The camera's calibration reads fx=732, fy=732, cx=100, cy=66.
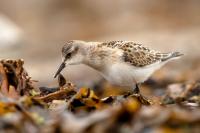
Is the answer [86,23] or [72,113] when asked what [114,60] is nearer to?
[72,113]

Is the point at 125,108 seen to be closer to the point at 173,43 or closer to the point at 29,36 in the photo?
the point at 173,43

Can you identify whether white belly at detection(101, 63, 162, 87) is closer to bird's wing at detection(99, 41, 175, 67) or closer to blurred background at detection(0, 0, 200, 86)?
bird's wing at detection(99, 41, 175, 67)

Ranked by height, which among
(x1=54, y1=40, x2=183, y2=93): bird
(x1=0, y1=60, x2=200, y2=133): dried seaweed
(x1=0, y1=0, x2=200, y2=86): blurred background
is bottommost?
(x1=0, y1=60, x2=200, y2=133): dried seaweed

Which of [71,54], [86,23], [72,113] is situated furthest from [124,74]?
[86,23]

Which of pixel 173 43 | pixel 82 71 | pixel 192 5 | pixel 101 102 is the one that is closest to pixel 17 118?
pixel 101 102

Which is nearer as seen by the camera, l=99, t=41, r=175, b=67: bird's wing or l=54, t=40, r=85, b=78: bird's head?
l=54, t=40, r=85, b=78: bird's head

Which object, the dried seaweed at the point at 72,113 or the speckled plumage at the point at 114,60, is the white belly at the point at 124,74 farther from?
the dried seaweed at the point at 72,113

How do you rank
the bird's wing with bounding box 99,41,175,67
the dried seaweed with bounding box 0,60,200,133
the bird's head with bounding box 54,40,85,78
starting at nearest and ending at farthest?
the dried seaweed with bounding box 0,60,200,133
the bird's head with bounding box 54,40,85,78
the bird's wing with bounding box 99,41,175,67

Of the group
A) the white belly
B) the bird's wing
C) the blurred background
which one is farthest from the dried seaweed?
the blurred background
